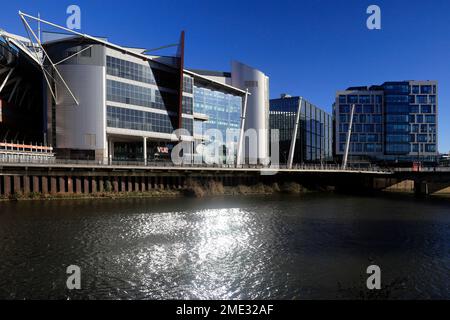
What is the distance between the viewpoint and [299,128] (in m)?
133

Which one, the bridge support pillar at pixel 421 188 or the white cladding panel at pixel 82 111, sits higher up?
the white cladding panel at pixel 82 111

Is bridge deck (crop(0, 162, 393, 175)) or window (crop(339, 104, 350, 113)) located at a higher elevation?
window (crop(339, 104, 350, 113))

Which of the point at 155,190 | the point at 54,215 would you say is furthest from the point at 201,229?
the point at 155,190

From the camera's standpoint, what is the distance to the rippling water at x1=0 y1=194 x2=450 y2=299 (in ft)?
48.6

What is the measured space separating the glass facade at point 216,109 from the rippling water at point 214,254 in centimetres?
5379

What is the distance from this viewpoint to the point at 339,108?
13125 centimetres

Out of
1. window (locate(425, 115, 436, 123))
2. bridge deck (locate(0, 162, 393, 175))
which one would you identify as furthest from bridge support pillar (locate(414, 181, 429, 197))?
window (locate(425, 115, 436, 123))

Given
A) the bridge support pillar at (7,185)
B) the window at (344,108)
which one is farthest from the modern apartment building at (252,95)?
the bridge support pillar at (7,185)

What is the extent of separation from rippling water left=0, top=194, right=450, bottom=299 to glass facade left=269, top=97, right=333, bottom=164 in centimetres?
9794

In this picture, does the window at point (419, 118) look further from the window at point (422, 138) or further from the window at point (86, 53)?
the window at point (86, 53)

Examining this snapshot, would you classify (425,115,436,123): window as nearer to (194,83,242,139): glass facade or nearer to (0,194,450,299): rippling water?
(194,83,242,139): glass facade

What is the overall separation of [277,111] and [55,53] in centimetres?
9457

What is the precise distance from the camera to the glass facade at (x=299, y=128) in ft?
433

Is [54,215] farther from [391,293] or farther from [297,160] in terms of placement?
[297,160]
